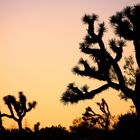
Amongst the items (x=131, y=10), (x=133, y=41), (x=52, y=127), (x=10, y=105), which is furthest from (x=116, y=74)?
(x=10, y=105)

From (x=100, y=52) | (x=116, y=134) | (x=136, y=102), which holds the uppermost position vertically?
(x=100, y=52)

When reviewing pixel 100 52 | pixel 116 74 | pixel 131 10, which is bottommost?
pixel 116 74

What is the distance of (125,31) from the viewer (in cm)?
1673

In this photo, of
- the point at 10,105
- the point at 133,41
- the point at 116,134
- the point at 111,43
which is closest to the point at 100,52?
the point at 111,43

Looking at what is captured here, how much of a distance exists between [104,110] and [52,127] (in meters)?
8.76

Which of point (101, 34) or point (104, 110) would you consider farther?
point (104, 110)

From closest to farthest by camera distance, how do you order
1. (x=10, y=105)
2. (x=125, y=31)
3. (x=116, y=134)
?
1. (x=116, y=134)
2. (x=125, y=31)
3. (x=10, y=105)

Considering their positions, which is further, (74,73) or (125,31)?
(74,73)

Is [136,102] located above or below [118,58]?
below

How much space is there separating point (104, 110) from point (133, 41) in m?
14.9

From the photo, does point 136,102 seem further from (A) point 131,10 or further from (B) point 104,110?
(B) point 104,110

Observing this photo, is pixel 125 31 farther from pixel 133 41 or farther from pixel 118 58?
pixel 118 58

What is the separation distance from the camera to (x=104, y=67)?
18156 millimetres

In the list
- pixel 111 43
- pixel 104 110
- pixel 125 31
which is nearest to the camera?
pixel 125 31
